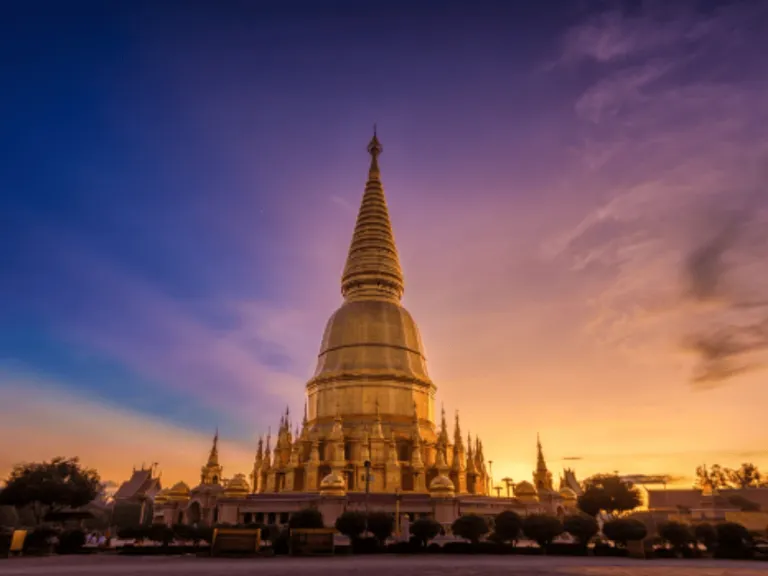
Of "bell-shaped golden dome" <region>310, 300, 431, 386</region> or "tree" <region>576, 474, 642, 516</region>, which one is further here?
"tree" <region>576, 474, 642, 516</region>

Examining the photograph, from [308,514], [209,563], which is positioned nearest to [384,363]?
[308,514]

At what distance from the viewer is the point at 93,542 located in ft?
119

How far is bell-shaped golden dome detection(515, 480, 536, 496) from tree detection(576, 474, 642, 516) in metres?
10.8

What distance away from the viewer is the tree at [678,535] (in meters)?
28.9

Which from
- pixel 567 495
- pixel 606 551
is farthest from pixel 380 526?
pixel 567 495

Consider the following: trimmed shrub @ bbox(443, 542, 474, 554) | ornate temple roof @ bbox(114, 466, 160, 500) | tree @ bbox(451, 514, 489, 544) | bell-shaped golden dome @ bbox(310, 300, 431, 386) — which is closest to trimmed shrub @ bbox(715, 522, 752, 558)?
tree @ bbox(451, 514, 489, 544)

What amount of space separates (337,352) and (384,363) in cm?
479

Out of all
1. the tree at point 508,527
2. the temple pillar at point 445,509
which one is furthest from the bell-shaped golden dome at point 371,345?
the tree at point 508,527

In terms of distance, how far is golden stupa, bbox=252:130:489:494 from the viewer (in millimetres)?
44312

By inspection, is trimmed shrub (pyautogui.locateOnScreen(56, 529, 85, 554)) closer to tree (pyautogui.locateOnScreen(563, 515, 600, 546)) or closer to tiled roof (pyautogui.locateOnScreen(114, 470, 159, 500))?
tree (pyautogui.locateOnScreen(563, 515, 600, 546))

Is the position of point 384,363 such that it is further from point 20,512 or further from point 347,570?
point 20,512

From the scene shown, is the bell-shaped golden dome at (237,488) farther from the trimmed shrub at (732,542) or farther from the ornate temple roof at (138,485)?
the ornate temple roof at (138,485)

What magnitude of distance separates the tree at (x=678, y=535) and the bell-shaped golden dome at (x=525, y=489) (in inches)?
608

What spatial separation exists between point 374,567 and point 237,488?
69.4 feet
